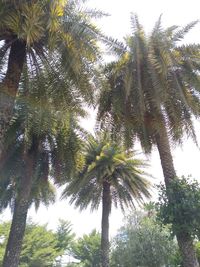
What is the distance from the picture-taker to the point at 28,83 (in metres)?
11.5

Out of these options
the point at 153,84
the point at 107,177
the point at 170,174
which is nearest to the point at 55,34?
the point at 153,84

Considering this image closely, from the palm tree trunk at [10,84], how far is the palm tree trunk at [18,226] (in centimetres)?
790

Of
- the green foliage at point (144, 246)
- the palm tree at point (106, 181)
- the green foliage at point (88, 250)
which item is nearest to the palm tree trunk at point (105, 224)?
the palm tree at point (106, 181)

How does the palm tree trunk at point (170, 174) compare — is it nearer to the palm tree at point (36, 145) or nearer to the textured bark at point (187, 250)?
the textured bark at point (187, 250)

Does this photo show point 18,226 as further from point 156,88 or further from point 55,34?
point 55,34

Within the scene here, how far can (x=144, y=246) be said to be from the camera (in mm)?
21812

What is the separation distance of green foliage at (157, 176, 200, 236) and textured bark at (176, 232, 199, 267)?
284 millimetres

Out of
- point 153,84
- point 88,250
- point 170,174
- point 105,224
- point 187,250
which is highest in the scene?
point 88,250

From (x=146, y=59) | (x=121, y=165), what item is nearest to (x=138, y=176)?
(x=121, y=165)

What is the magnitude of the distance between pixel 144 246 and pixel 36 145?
10330 millimetres

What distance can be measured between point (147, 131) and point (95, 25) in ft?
17.4

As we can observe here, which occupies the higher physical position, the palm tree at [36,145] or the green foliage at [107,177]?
the green foliage at [107,177]

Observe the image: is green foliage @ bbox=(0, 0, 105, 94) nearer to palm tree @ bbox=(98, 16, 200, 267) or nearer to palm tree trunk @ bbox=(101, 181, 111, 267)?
palm tree @ bbox=(98, 16, 200, 267)

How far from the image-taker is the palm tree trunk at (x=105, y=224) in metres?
20.6
